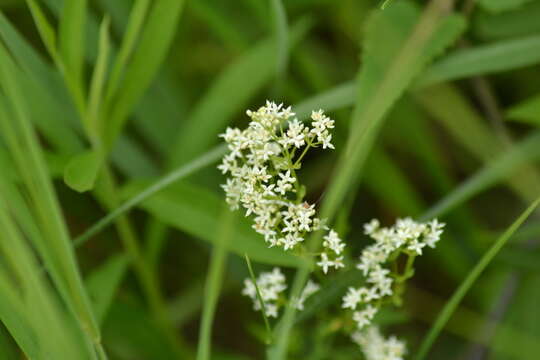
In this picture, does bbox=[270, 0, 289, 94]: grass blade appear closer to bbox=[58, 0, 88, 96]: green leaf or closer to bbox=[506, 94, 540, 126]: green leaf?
bbox=[58, 0, 88, 96]: green leaf

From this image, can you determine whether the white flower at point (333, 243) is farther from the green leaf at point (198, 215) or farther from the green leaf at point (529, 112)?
the green leaf at point (529, 112)

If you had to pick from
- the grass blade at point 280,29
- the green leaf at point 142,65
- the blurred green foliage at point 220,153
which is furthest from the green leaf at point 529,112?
the green leaf at point 142,65

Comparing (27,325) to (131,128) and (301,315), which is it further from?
(131,128)

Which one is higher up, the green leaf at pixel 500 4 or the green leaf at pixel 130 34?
the green leaf at pixel 500 4

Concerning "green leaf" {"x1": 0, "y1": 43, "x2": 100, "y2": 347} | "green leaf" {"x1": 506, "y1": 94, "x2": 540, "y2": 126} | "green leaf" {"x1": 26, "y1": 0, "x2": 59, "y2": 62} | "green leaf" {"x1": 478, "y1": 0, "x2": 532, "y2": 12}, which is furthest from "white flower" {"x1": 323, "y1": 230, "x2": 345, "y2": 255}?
"green leaf" {"x1": 478, "y1": 0, "x2": 532, "y2": 12}

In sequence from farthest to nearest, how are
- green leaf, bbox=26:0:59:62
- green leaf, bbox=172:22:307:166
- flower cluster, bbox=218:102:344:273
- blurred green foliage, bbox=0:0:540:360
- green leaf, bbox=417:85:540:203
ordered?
green leaf, bbox=417:85:540:203, green leaf, bbox=172:22:307:166, green leaf, bbox=26:0:59:62, blurred green foliage, bbox=0:0:540:360, flower cluster, bbox=218:102:344:273

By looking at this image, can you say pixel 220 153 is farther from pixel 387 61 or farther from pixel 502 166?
pixel 502 166

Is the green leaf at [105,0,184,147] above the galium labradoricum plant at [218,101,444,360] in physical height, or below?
above
